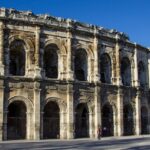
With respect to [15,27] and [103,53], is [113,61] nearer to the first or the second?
[103,53]

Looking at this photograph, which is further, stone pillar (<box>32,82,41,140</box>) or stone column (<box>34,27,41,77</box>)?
stone column (<box>34,27,41,77</box>)

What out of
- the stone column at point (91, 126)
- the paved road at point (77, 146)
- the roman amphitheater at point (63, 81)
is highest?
the roman amphitheater at point (63, 81)

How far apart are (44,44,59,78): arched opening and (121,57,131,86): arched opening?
720cm

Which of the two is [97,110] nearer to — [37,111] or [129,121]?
[129,121]

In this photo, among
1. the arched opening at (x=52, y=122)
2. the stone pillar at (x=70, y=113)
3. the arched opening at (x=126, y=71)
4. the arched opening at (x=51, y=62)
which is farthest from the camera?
the arched opening at (x=126, y=71)

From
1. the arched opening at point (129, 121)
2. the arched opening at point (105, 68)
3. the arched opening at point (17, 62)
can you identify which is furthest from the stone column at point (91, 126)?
the arched opening at point (17, 62)

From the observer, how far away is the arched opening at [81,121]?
107 feet

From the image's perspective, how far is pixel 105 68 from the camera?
35062mm

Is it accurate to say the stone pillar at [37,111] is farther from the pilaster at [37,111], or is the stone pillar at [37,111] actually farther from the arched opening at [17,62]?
the arched opening at [17,62]

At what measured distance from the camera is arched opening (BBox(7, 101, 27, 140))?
2949 centimetres

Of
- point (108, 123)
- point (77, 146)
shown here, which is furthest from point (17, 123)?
point (77, 146)

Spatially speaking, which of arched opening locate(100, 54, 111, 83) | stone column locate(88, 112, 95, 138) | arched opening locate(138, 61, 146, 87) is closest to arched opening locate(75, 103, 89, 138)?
stone column locate(88, 112, 95, 138)

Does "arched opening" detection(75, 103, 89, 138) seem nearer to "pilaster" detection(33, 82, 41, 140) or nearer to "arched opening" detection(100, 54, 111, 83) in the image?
"arched opening" detection(100, 54, 111, 83)

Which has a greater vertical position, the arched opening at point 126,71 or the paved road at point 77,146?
the arched opening at point 126,71
